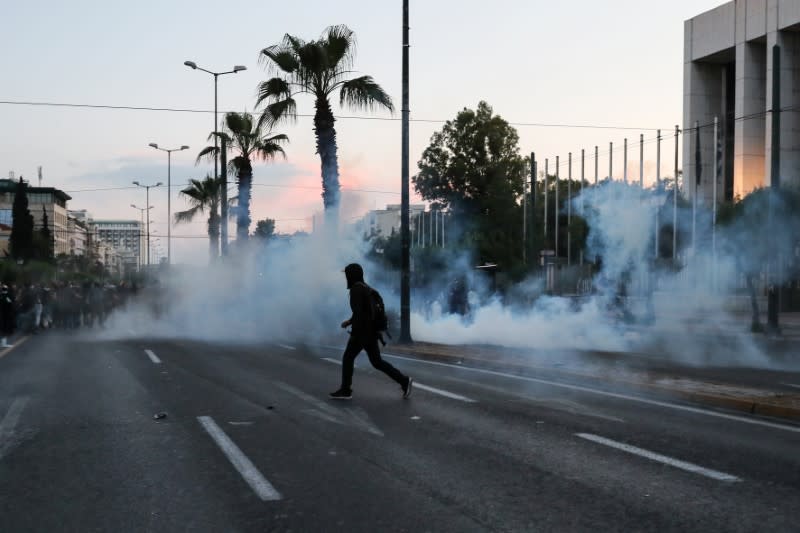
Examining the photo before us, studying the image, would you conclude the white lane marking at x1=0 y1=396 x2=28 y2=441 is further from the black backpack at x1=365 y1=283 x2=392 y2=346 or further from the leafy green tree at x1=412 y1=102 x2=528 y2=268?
the leafy green tree at x1=412 y1=102 x2=528 y2=268

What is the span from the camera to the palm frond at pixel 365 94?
25.6m

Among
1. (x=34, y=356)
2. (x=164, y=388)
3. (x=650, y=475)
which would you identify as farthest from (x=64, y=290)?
(x=650, y=475)

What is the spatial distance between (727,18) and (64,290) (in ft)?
130

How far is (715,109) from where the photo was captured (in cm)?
5238

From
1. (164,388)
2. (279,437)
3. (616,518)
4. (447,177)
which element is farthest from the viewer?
(447,177)

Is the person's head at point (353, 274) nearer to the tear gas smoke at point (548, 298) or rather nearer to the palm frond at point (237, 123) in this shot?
the tear gas smoke at point (548, 298)

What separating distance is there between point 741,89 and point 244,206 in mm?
28525

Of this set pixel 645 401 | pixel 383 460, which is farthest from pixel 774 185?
pixel 383 460

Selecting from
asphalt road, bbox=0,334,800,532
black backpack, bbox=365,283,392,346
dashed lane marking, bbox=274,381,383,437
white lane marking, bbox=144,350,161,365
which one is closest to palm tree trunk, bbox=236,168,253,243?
white lane marking, bbox=144,350,161,365

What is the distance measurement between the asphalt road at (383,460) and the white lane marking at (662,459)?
18 millimetres

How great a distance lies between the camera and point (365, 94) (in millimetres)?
25625

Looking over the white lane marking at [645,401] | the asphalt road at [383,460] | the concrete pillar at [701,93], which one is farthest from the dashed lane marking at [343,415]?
the concrete pillar at [701,93]

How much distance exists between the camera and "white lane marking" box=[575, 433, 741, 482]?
6551 mm

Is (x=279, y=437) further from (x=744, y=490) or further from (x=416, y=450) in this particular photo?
(x=744, y=490)
